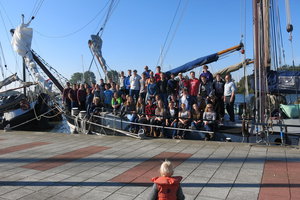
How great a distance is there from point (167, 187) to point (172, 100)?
718 centimetres

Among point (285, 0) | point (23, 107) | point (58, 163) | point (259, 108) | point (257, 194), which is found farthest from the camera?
point (23, 107)

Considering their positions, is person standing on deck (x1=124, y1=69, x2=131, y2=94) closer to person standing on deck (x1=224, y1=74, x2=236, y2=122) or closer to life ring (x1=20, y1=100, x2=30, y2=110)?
person standing on deck (x1=224, y1=74, x2=236, y2=122)

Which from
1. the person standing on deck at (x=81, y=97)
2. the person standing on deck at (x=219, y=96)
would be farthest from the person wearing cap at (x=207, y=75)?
the person standing on deck at (x=81, y=97)

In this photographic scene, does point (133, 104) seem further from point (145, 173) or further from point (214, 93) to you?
point (145, 173)

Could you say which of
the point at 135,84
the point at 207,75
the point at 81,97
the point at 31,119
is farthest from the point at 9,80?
the point at 207,75

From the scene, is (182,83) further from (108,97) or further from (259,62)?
(108,97)

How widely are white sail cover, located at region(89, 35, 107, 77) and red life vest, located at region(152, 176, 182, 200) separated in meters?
14.2

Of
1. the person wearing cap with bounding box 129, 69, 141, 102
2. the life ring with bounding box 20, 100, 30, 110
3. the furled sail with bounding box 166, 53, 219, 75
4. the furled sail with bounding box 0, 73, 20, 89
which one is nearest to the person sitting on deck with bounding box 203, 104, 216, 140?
the furled sail with bounding box 166, 53, 219, 75

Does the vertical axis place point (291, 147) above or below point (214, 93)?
below

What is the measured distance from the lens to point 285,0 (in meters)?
8.83

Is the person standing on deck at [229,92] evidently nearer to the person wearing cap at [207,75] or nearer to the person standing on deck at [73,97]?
the person wearing cap at [207,75]

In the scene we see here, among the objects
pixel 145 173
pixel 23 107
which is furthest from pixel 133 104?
pixel 23 107

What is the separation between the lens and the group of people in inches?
350

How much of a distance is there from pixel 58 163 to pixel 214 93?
18.5ft
